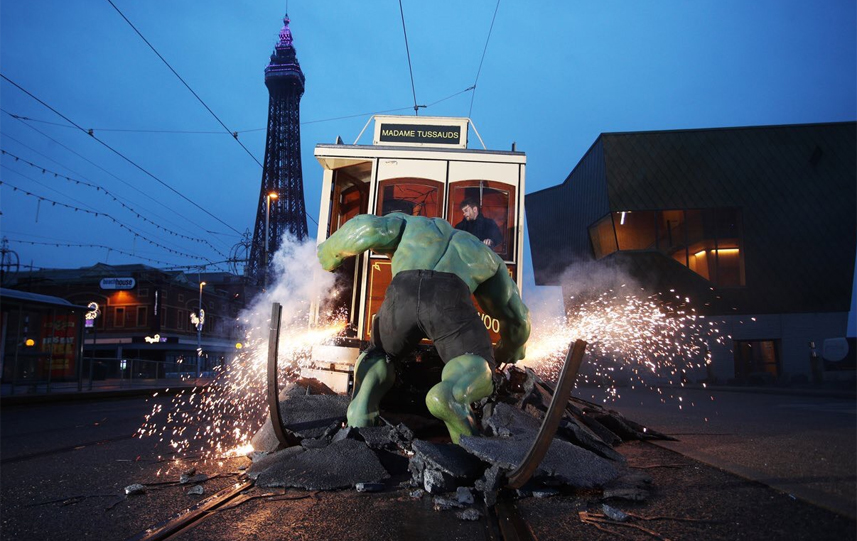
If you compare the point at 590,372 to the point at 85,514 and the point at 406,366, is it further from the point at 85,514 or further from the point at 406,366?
the point at 85,514

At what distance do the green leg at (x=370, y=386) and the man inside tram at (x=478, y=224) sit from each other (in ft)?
7.79

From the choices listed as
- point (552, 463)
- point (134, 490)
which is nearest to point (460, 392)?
point (552, 463)

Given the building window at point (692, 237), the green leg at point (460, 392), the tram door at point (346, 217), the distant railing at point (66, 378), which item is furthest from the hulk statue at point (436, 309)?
the building window at point (692, 237)

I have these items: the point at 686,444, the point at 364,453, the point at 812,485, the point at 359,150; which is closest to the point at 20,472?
the point at 364,453

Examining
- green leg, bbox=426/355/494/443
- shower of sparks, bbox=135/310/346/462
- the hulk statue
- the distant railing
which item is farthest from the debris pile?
the distant railing

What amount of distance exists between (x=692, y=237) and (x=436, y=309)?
25.1 m

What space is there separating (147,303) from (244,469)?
152ft

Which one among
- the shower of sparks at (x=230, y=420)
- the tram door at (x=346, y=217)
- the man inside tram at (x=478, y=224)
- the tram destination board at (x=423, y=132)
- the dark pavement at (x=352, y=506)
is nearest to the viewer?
the dark pavement at (x=352, y=506)

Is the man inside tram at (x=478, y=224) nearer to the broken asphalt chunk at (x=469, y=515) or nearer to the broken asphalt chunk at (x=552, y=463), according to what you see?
the broken asphalt chunk at (x=552, y=463)

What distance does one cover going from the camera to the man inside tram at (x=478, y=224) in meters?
5.98

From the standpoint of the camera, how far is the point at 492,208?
19.8 feet

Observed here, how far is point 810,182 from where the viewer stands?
2302 centimetres

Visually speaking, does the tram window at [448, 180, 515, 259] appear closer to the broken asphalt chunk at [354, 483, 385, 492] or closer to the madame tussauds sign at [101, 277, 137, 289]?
the broken asphalt chunk at [354, 483, 385, 492]

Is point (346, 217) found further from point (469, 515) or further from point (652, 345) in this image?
point (652, 345)
